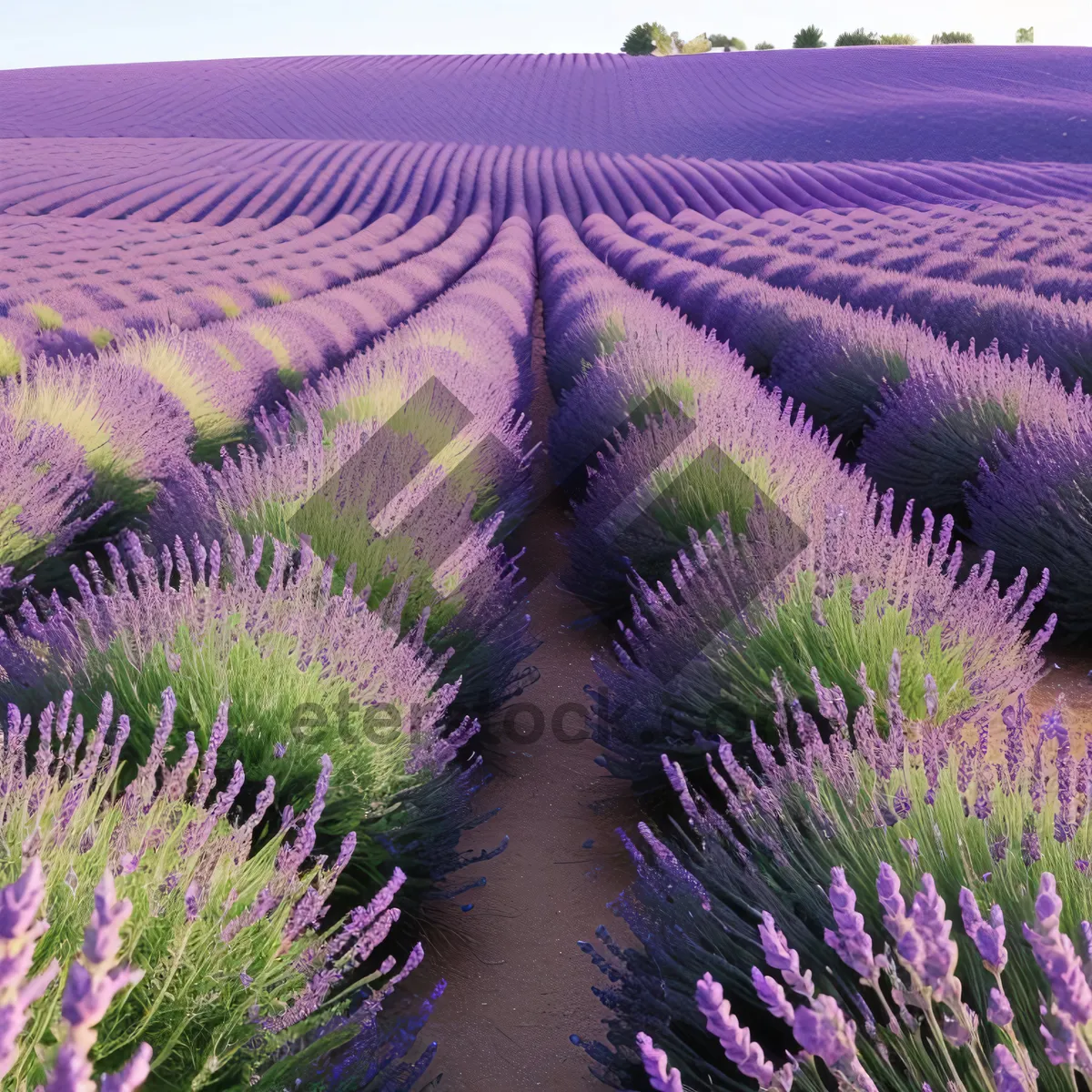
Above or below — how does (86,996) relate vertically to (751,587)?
above

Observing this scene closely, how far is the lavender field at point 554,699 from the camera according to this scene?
1366mm

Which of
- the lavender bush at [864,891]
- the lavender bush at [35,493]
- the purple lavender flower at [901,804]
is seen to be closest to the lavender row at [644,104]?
the lavender bush at [35,493]

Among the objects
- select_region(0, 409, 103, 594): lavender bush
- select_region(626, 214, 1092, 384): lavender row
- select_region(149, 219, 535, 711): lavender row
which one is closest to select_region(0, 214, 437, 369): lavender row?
select_region(0, 409, 103, 594): lavender bush

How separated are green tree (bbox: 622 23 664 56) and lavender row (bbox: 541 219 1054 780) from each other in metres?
70.9

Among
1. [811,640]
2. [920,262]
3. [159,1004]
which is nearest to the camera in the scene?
[159,1004]

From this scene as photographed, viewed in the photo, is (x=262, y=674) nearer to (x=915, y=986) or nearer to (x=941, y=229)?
(x=915, y=986)

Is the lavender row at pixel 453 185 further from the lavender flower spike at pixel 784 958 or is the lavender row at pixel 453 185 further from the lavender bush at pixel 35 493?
the lavender flower spike at pixel 784 958

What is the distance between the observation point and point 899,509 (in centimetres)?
483

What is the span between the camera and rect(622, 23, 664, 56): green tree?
219ft

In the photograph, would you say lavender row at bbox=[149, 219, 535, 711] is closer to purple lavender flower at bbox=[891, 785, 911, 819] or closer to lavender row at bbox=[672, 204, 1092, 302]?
purple lavender flower at bbox=[891, 785, 911, 819]

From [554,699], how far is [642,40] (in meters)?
73.8

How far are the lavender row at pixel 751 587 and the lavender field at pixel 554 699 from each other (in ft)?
0.06

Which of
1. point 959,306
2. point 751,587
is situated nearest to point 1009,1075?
point 751,587

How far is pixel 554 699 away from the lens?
3387 mm
